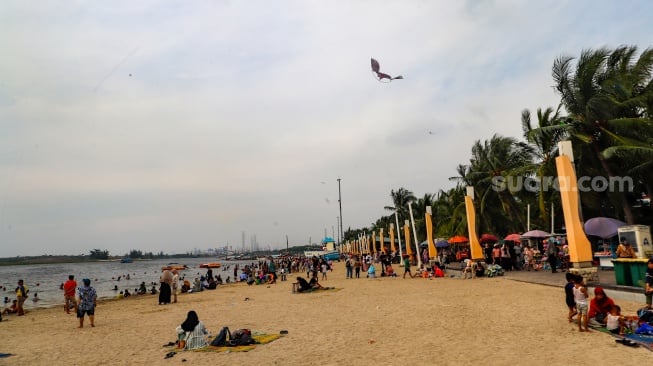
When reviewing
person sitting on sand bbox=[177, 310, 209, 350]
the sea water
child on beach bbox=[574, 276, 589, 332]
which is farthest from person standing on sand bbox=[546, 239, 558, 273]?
the sea water

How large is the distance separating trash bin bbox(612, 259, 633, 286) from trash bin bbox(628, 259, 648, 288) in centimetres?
9

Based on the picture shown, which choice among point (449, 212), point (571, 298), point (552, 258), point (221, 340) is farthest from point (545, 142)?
point (449, 212)

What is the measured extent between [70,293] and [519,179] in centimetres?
2752

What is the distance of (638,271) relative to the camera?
11242mm

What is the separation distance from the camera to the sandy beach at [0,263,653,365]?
7098mm

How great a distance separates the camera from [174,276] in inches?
779

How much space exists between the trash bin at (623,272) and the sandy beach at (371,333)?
1292 millimetres

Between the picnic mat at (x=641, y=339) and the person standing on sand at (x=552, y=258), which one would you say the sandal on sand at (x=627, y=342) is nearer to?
the picnic mat at (x=641, y=339)

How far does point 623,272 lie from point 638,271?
56 cm

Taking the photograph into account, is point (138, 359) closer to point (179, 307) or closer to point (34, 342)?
point (34, 342)

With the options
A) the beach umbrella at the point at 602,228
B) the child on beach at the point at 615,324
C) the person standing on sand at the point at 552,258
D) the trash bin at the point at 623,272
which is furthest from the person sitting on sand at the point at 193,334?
the beach umbrella at the point at 602,228

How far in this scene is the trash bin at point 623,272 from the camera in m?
11.6

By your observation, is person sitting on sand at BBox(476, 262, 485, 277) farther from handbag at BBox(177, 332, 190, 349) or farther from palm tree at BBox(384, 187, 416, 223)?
palm tree at BBox(384, 187, 416, 223)

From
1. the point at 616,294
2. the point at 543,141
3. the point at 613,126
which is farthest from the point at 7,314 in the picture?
the point at 613,126
